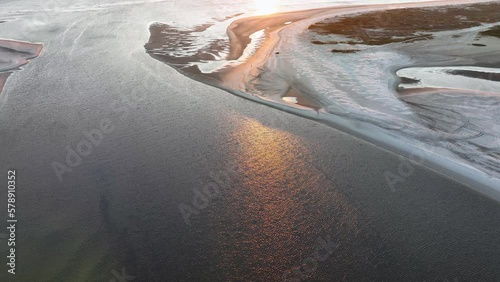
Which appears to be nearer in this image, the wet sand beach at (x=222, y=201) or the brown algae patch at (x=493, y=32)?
the wet sand beach at (x=222, y=201)

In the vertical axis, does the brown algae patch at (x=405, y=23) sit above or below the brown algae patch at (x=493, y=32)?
below

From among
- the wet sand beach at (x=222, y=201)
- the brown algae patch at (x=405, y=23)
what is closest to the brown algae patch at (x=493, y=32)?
the brown algae patch at (x=405, y=23)

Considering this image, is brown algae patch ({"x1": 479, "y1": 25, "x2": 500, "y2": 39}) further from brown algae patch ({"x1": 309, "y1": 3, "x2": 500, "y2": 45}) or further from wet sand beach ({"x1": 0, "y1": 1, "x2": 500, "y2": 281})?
wet sand beach ({"x1": 0, "y1": 1, "x2": 500, "y2": 281})

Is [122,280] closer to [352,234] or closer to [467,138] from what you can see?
[352,234]

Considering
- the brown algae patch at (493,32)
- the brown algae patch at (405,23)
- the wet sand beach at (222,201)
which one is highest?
the wet sand beach at (222,201)

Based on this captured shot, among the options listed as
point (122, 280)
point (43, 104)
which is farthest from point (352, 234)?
point (43, 104)

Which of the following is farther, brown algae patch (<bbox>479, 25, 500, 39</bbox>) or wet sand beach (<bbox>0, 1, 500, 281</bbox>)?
brown algae patch (<bbox>479, 25, 500, 39</bbox>)

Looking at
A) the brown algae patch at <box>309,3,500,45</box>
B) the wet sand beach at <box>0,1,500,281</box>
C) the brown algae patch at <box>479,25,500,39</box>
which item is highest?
the wet sand beach at <box>0,1,500,281</box>

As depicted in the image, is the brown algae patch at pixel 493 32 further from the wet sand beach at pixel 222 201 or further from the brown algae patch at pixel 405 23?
the wet sand beach at pixel 222 201

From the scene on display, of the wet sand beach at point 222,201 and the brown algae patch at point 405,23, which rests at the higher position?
the wet sand beach at point 222,201

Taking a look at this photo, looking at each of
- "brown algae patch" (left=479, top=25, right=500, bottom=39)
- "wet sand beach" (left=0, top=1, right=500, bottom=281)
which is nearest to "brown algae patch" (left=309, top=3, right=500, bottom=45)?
"brown algae patch" (left=479, top=25, right=500, bottom=39)

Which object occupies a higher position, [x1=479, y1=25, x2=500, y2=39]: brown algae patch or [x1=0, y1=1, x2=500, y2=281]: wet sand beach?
[x1=0, y1=1, x2=500, y2=281]: wet sand beach
